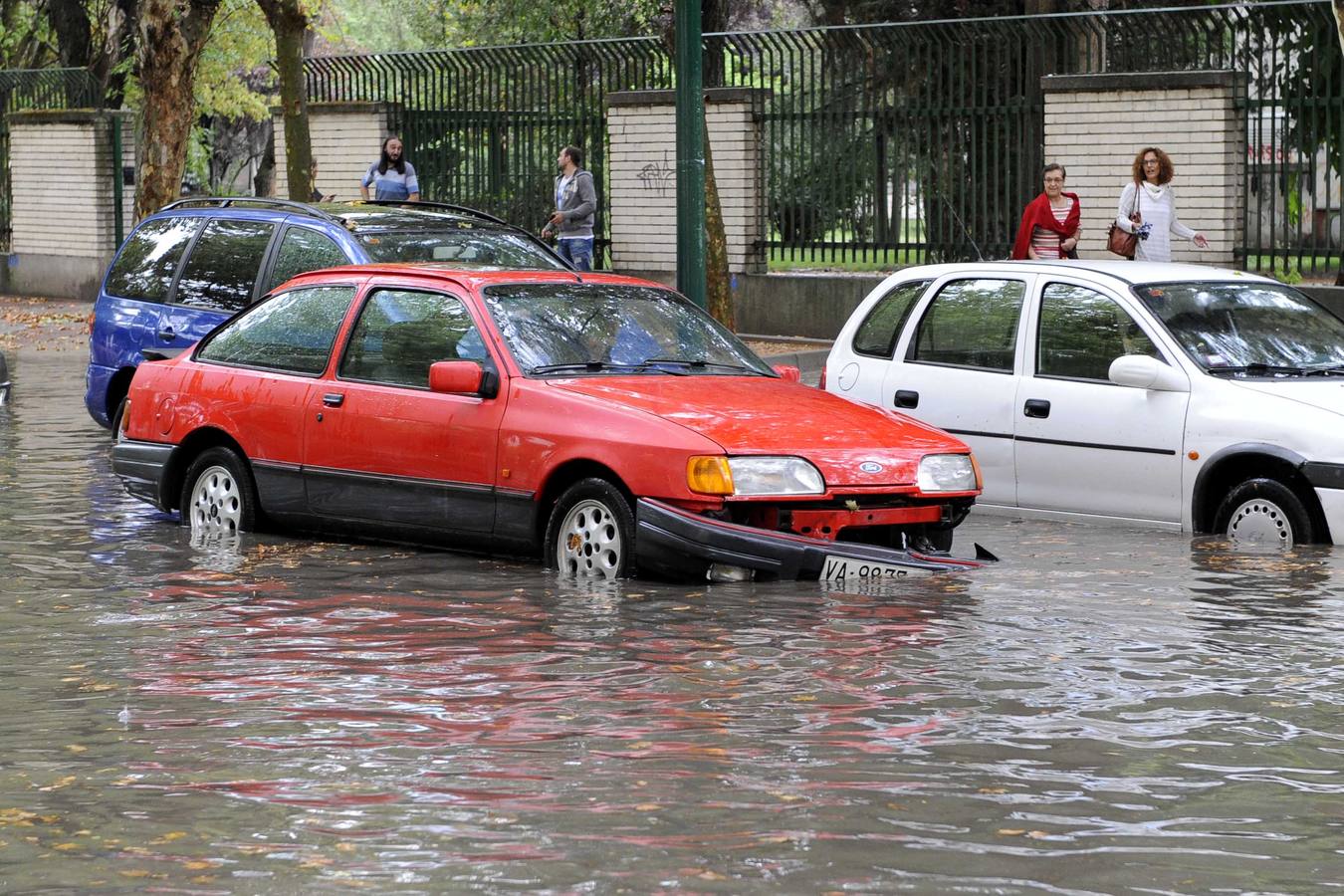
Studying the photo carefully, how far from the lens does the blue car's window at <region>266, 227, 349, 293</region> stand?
13008 millimetres

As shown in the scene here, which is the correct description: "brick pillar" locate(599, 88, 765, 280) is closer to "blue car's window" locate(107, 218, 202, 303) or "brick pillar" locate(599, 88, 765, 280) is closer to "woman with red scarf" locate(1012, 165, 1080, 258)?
"woman with red scarf" locate(1012, 165, 1080, 258)

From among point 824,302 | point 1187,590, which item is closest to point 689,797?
point 1187,590

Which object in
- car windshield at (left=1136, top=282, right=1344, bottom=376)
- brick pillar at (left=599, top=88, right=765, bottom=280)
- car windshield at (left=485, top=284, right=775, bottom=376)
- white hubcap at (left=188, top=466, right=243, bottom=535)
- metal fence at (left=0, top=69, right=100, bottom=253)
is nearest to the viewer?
car windshield at (left=485, top=284, right=775, bottom=376)

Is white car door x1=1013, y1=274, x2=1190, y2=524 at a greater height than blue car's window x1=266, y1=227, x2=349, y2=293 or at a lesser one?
lesser

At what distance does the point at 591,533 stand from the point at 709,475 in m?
0.74

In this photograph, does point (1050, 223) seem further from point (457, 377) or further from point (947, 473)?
point (457, 377)

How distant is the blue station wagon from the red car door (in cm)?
256

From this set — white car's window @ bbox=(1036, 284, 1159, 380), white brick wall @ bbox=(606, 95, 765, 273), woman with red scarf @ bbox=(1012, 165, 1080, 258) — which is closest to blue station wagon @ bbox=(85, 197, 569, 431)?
white car's window @ bbox=(1036, 284, 1159, 380)

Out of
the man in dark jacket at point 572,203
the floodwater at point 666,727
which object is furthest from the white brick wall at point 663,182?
the floodwater at point 666,727

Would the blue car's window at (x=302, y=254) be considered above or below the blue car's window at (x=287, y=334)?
above

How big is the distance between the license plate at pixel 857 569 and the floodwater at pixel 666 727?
0.29 feet

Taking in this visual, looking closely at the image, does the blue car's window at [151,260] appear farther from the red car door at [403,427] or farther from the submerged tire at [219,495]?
the red car door at [403,427]

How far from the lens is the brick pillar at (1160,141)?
19.7m

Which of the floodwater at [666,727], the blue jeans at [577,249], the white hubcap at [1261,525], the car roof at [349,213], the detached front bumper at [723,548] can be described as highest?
the car roof at [349,213]
